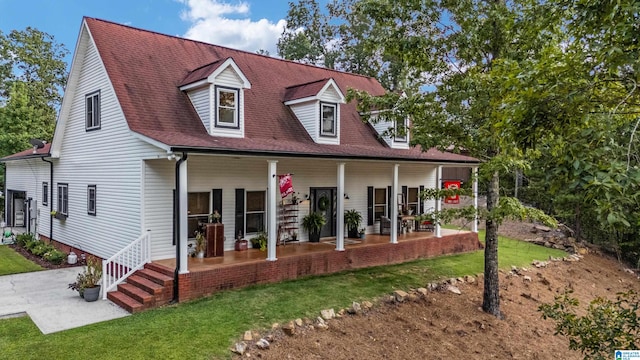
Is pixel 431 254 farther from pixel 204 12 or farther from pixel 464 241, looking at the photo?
pixel 204 12

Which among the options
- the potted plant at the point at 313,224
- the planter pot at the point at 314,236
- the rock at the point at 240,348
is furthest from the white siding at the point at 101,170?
the planter pot at the point at 314,236

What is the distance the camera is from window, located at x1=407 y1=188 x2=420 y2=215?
1711 cm

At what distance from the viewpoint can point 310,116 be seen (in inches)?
549

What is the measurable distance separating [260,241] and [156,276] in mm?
3411

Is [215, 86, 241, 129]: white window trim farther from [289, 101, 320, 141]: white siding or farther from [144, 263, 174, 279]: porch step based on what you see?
[144, 263, 174, 279]: porch step

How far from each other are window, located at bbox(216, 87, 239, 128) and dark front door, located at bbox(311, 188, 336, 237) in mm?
3754

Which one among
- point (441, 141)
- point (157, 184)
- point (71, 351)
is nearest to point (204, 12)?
point (157, 184)

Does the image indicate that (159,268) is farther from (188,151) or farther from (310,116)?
(310,116)

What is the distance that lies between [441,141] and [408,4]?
3.15 meters

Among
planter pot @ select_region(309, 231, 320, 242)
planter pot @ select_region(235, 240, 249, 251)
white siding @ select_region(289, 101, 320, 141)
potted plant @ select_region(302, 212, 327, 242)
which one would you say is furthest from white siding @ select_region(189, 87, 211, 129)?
planter pot @ select_region(309, 231, 320, 242)

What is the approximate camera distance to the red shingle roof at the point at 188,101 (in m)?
10.9

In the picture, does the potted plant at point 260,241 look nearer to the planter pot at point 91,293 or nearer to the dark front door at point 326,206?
the dark front door at point 326,206

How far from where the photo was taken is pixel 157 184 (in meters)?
10.6

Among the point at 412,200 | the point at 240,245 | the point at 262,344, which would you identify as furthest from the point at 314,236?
the point at 262,344
